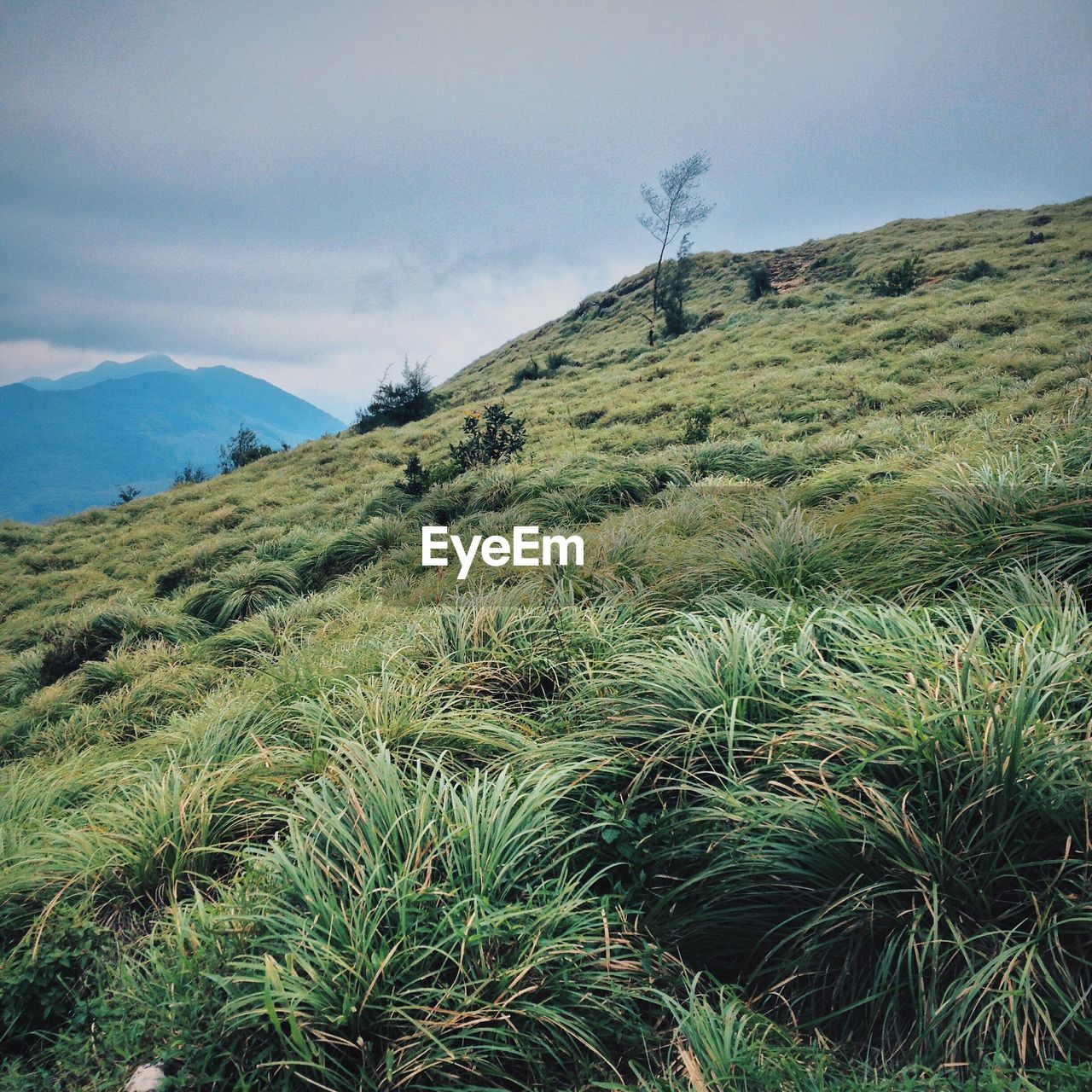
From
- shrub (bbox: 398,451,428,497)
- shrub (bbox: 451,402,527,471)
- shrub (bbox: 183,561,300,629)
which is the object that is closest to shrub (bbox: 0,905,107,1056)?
shrub (bbox: 183,561,300,629)

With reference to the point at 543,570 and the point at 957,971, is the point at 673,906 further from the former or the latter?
the point at 543,570

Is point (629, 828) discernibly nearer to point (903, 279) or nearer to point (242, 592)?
point (242, 592)

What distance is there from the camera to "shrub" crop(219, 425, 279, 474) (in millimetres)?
26375

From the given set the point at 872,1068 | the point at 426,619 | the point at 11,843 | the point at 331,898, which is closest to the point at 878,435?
the point at 426,619

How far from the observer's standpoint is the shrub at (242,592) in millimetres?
7121

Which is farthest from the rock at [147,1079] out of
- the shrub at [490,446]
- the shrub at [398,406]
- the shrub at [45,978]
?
the shrub at [398,406]

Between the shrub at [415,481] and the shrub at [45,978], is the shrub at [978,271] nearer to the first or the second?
the shrub at [415,481]

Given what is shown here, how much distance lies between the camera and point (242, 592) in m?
7.28

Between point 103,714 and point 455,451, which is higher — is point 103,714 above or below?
below

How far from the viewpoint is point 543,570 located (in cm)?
477

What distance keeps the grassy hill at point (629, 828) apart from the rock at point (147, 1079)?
0.15ft

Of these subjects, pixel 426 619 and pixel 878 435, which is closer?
pixel 426 619

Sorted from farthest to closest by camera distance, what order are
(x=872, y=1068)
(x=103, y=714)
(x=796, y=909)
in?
(x=103, y=714) < (x=796, y=909) < (x=872, y=1068)

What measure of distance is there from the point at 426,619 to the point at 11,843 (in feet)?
7.64
